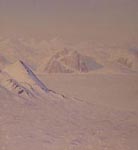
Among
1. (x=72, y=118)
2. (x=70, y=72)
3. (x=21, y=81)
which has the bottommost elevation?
(x=72, y=118)

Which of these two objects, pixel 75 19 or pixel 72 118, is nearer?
pixel 72 118

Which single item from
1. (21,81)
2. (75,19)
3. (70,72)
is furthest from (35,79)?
(75,19)

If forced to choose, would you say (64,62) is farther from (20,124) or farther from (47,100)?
(20,124)

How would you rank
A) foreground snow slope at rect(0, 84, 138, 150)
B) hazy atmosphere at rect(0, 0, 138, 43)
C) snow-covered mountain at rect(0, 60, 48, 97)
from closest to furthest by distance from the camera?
foreground snow slope at rect(0, 84, 138, 150), snow-covered mountain at rect(0, 60, 48, 97), hazy atmosphere at rect(0, 0, 138, 43)

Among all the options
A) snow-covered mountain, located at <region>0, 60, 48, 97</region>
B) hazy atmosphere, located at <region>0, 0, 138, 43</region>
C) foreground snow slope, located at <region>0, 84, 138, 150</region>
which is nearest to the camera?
foreground snow slope, located at <region>0, 84, 138, 150</region>

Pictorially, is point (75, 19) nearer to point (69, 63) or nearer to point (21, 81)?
point (69, 63)

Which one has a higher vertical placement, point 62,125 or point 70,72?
point 70,72

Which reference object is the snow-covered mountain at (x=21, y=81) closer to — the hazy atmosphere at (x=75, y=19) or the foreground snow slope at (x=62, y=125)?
the foreground snow slope at (x=62, y=125)

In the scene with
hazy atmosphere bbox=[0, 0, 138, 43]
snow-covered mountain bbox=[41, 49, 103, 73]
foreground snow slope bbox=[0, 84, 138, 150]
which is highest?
hazy atmosphere bbox=[0, 0, 138, 43]

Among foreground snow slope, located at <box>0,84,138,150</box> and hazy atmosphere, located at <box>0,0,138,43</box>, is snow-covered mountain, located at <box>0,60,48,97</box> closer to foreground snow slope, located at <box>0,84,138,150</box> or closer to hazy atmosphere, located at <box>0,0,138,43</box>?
foreground snow slope, located at <box>0,84,138,150</box>

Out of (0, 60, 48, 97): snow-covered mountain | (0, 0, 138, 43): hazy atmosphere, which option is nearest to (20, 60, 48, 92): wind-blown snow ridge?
(0, 60, 48, 97): snow-covered mountain

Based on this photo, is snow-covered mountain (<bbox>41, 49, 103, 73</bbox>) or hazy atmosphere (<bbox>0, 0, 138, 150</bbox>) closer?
hazy atmosphere (<bbox>0, 0, 138, 150</bbox>)
